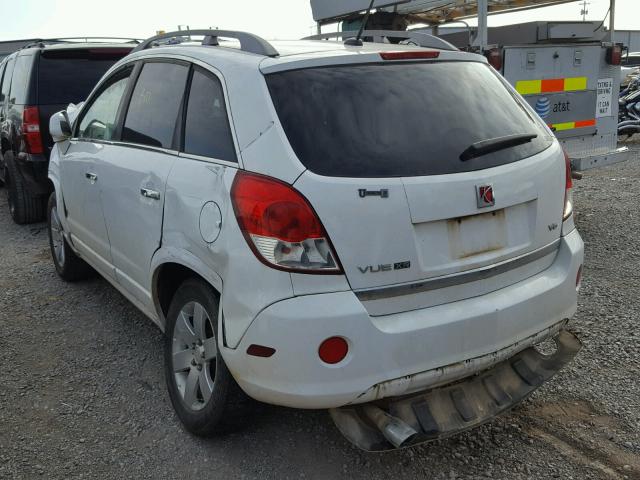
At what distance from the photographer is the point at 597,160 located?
6.13 metres

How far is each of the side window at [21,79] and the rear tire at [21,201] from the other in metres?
0.73

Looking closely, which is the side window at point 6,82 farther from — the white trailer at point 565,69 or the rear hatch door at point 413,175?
the rear hatch door at point 413,175

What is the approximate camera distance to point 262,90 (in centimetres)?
259

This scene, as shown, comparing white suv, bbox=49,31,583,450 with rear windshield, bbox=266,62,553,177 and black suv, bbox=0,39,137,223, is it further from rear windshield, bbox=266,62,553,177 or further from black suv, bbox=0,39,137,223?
black suv, bbox=0,39,137,223

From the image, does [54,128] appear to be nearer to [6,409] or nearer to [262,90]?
[6,409]

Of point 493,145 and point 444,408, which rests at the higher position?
point 493,145

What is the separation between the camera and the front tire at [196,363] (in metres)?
2.71

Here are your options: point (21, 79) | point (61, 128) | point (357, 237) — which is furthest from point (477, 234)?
point (21, 79)

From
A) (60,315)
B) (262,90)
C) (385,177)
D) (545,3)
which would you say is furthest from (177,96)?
(545,3)

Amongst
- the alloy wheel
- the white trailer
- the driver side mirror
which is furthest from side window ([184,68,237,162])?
the white trailer

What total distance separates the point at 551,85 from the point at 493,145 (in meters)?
3.95

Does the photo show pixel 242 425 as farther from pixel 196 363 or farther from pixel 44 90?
pixel 44 90

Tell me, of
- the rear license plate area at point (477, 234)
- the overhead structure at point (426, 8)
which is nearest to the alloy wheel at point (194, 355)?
the rear license plate area at point (477, 234)

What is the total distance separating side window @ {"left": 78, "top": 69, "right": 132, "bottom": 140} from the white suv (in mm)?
811
